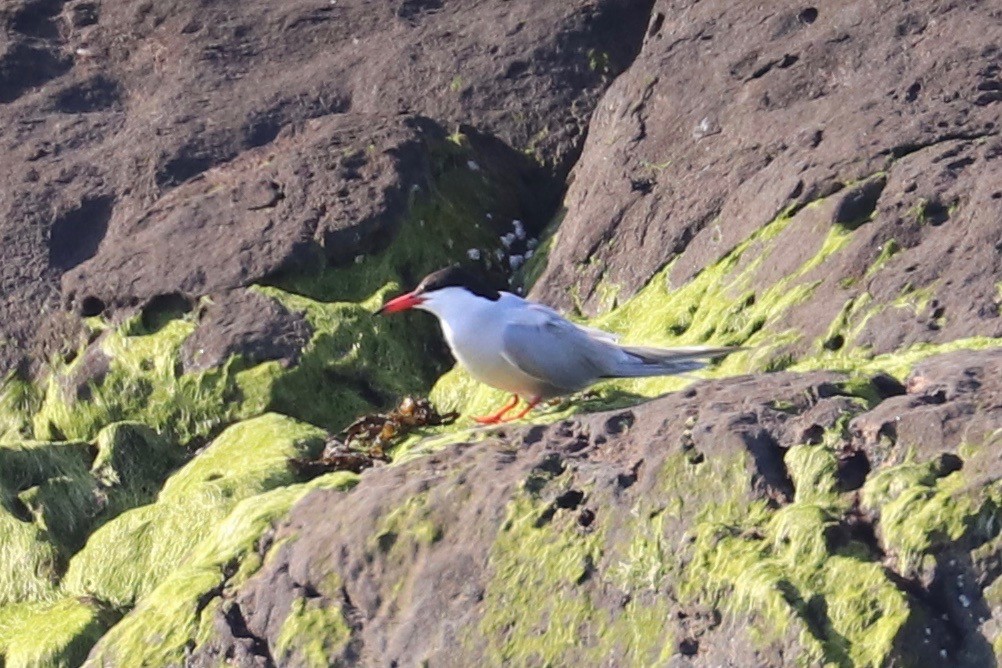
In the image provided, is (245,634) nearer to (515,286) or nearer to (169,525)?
(169,525)

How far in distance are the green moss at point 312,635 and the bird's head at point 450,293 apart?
184 centimetres

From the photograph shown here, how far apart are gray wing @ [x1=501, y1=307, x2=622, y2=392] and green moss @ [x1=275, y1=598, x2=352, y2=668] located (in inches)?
63.6

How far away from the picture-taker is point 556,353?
6.96 m

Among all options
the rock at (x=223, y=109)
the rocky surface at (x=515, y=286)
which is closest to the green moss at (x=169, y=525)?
the rocky surface at (x=515, y=286)

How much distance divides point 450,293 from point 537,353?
565 mm

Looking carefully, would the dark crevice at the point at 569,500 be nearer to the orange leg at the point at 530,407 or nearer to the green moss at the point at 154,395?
the orange leg at the point at 530,407

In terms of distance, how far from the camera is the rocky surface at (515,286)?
5.28 meters

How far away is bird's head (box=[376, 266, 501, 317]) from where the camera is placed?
23.8ft

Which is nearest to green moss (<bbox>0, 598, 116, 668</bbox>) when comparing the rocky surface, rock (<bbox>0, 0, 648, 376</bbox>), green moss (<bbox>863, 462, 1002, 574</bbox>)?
the rocky surface

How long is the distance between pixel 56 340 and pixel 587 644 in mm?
5103

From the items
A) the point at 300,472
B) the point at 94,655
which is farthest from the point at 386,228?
the point at 94,655

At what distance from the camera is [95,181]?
10.5 m

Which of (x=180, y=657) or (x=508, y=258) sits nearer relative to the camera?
(x=180, y=657)

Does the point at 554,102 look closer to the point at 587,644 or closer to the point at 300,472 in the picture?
the point at 300,472
